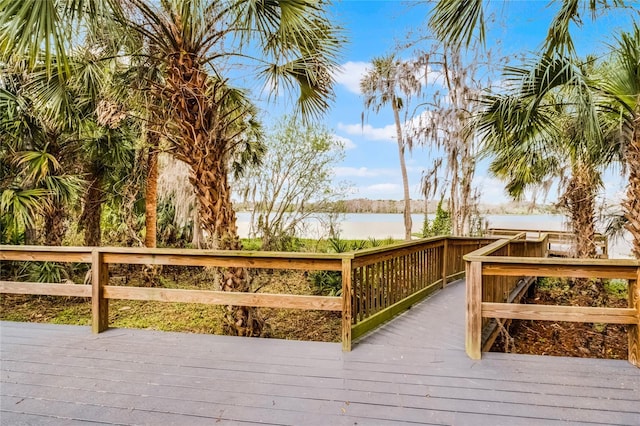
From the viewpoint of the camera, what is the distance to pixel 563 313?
9.05ft

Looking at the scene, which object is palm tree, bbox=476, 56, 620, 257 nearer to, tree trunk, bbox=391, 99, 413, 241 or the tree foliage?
tree trunk, bbox=391, 99, 413, 241

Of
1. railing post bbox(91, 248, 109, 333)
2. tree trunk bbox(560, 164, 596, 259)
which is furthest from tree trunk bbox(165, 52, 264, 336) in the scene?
tree trunk bbox(560, 164, 596, 259)

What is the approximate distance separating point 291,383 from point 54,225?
609 cm

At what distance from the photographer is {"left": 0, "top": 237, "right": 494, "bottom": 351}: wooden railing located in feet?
9.86

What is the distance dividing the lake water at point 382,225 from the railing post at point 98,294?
6.45 meters

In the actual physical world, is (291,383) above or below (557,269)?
below

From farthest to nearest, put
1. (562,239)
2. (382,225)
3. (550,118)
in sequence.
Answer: (382,225)
(562,239)
(550,118)

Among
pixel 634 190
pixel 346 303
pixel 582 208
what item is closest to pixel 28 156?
pixel 346 303

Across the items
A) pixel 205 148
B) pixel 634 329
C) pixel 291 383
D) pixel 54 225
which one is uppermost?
pixel 205 148

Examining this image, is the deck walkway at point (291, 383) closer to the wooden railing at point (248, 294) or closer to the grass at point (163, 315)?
the wooden railing at point (248, 294)

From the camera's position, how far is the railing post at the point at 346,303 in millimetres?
2943

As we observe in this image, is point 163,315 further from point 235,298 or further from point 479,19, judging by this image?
point 479,19

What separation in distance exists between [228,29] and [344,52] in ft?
4.54

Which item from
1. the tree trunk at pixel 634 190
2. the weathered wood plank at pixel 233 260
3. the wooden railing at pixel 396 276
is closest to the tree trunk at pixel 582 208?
the wooden railing at pixel 396 276
